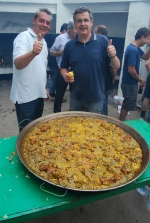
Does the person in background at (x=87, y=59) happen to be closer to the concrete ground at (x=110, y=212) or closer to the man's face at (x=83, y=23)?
the man's face at (x=83, y=23)

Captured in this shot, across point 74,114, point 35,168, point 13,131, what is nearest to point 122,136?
point 74,114

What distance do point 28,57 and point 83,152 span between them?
1359mm

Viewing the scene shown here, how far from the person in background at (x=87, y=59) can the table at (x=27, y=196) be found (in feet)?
4.81

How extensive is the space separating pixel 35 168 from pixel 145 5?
5.45m

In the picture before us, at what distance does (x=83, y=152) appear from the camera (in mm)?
2078

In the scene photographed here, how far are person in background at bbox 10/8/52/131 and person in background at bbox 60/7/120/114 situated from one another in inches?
16.8

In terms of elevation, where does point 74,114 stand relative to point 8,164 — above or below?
above

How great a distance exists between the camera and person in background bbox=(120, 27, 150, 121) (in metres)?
4.06

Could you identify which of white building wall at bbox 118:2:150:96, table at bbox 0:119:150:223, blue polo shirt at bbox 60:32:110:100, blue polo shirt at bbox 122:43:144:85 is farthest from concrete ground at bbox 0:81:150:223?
white building wall at bbox 118:2:150:96

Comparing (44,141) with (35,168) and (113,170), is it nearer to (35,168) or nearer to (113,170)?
(35,168)

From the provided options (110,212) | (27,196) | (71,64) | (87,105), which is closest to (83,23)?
(71,64)

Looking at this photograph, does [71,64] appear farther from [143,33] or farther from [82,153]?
[143,33]

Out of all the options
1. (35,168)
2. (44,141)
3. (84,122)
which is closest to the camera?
(35,168)

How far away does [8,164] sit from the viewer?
1.89 meters
